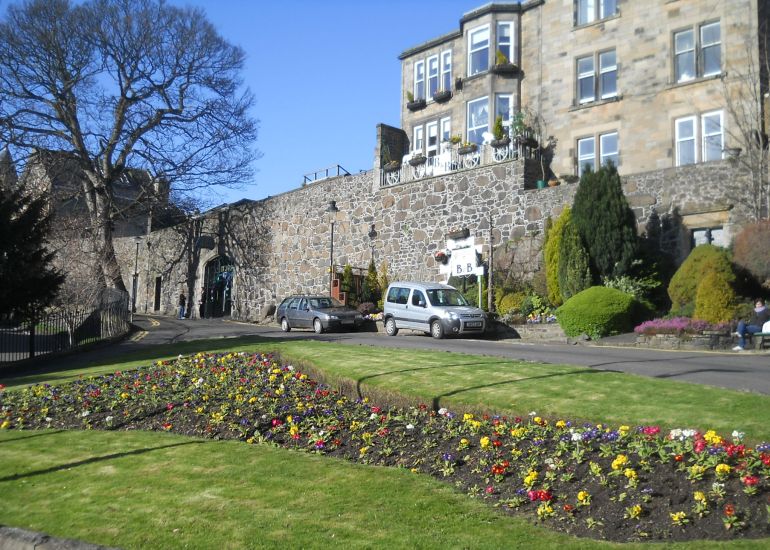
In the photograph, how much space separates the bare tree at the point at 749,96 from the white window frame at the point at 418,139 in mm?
14318

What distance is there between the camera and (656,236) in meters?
23.7

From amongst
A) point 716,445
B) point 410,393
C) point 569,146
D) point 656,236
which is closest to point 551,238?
point 656,236

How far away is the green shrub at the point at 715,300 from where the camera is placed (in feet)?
61.8

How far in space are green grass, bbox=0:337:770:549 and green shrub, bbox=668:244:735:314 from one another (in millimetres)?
10414

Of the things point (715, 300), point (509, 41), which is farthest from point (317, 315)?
point (509, 41)

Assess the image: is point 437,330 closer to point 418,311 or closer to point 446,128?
point 418,311

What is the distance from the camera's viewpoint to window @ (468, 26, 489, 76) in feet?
105

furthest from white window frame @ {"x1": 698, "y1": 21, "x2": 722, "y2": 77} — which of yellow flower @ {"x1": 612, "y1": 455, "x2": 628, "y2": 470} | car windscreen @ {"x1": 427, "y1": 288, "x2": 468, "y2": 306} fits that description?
yellow flower @ {"x1": 612, "y1": 455, "x2": 628, "y2": 470}

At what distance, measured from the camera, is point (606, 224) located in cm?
2309

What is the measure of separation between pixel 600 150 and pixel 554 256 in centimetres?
643

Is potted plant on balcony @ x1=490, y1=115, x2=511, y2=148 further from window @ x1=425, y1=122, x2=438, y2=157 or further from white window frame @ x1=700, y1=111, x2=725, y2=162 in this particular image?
white window frame @ x1=700, y1=111, x2=725, y2=162

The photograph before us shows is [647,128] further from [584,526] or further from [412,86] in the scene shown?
[584,526]

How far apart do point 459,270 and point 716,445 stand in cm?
2201

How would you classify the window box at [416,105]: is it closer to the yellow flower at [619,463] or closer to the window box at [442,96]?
the window box at [442,96]
